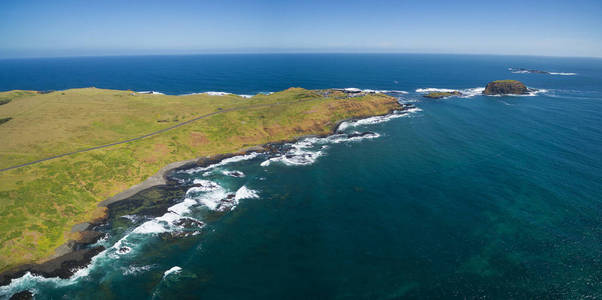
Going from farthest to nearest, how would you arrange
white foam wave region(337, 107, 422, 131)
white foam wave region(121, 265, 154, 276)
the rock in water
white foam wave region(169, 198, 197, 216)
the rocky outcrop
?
the rock in water
white foam wave region(337, 107, 422, 131)
white foam wave region(169, 198, 197, 216)
the rocky outcrop
white foam wave region(121, 265, 154, 276)

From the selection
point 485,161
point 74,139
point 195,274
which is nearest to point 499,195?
point 485,161

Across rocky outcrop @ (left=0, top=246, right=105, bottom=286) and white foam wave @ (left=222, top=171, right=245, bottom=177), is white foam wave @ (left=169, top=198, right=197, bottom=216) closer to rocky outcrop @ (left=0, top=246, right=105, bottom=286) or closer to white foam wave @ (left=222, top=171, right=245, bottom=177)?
rocky outcrop @ (left=0, top=246, right=105, bottom=286)

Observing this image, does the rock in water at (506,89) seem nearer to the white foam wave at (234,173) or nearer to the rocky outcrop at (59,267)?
the white foam wave at (234,173)

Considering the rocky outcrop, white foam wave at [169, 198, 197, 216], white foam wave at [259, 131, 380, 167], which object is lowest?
the rocky outcrop

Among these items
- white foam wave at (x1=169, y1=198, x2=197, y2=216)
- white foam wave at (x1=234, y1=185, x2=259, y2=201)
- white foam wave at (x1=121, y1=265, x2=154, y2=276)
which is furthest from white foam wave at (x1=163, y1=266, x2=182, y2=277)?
white foam wave at (x1=234, y1=185, x2=259, y2=201)

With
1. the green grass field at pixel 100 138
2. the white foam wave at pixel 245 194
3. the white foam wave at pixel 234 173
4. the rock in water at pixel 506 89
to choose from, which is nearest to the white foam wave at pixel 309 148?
the green grass field at pixel 100 138

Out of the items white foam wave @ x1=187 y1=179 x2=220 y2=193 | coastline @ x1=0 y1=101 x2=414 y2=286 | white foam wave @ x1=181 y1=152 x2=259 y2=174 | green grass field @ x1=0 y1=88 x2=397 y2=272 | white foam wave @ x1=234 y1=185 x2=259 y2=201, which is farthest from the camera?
white foam wave @ x1=181 y1=152 x2=259 y2=174

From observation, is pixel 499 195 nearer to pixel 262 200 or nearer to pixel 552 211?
pixel 552 211

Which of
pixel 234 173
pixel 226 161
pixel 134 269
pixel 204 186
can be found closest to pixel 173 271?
pixel 134 269
